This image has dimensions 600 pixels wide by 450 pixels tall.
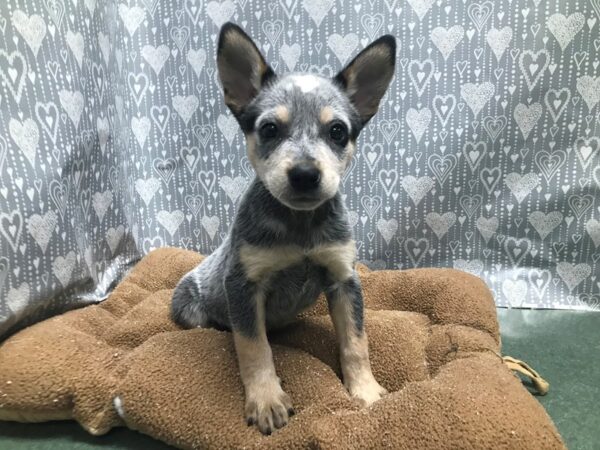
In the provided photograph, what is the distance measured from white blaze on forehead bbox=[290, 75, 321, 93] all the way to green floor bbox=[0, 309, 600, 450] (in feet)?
4.70

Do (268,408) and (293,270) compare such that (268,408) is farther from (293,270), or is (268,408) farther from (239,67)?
(239,67)

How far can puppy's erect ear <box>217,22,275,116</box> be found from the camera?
1819 millimetres

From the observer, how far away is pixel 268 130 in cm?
179

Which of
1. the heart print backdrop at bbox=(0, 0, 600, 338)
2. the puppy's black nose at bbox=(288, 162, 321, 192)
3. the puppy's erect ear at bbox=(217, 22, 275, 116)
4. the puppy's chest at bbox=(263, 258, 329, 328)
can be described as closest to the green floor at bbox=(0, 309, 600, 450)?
the heart print backdrop at bbox=(0, 0, 600, 338)

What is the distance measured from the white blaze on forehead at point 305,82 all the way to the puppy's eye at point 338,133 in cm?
17

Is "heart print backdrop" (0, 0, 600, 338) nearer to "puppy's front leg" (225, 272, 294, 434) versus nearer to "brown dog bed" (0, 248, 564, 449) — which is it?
"brown dog bed" (0, 248, 564, 449)

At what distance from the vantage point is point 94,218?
289 cm

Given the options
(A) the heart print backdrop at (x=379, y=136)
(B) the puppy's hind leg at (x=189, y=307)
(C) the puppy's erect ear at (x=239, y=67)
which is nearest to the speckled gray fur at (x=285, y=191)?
(C) the puppy's erect ear at (x=239, y=67)

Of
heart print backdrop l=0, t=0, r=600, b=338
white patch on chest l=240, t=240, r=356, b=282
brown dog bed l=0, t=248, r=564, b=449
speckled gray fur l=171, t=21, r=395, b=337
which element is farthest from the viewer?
heart print backdrop l=0, t=0, r=600, b=338

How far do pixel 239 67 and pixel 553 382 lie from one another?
192 cm

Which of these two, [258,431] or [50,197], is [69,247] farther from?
[258,431]

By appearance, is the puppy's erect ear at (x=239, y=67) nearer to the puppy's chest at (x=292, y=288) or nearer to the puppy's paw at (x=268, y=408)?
the puppy's chest at (x=292, y=288)

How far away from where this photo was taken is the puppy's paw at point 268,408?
1645 mm

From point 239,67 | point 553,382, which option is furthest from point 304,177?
point 553,382
